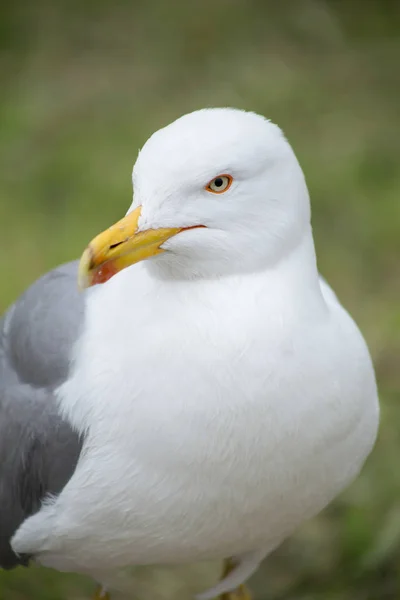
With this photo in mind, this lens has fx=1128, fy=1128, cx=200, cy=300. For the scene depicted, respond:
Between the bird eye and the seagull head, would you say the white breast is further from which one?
the bird eye

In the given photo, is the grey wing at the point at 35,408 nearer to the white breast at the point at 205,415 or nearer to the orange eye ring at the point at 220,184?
the white breast at the point at 205,415

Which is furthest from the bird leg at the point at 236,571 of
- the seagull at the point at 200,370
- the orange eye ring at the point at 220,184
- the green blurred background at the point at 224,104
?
the orange eye ring at the point at 220,184

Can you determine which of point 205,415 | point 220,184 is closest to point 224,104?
point 220,184

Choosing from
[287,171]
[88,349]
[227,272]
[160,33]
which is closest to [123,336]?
[88,349]

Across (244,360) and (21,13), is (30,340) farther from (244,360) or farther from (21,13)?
(21,13)

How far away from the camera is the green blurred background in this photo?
15.8ft

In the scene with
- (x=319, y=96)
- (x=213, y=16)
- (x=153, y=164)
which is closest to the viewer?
(x=153, y=164)

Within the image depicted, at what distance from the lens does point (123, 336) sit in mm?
2559

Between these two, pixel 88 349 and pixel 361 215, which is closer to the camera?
pixel 88 349

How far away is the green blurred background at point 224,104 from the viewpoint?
15.8 feet

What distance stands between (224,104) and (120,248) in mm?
3595

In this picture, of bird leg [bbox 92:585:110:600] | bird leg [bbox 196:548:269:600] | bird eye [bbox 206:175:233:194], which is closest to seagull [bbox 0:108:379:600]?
bird eye [bbox 206:175:233:194]

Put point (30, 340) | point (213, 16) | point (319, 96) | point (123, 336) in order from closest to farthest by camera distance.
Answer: point (123, 336) < point (30, 340) < point (319, 96) < point (213, 16)

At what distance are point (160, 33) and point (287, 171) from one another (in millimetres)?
4110
